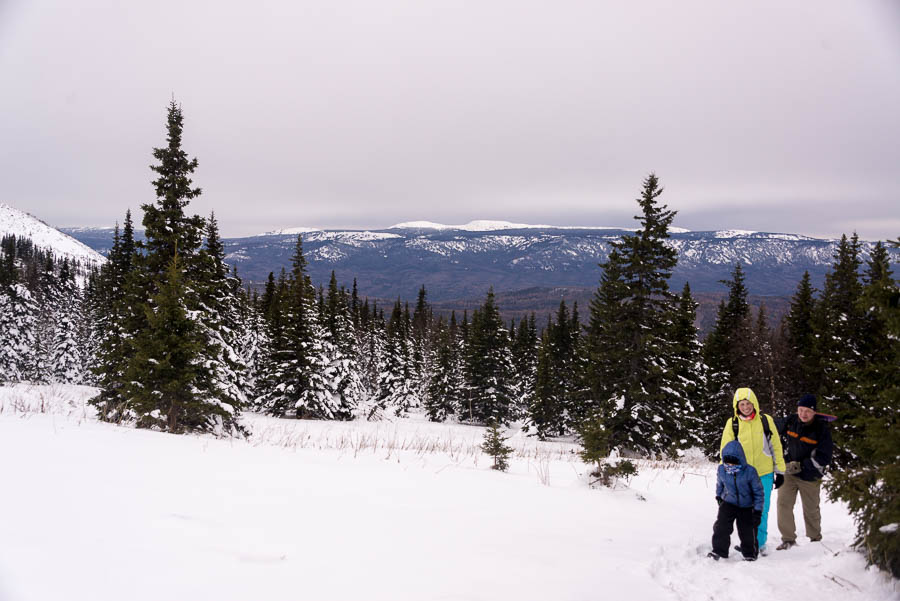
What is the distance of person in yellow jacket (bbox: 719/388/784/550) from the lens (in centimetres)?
563

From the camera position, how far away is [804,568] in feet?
15.8

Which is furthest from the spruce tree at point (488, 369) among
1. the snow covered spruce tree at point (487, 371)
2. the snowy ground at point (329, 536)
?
the snowy ground at point (329, 536)

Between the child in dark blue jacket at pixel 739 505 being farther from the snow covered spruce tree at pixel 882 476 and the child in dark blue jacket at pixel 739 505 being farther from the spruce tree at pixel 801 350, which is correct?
the spruce tree at pixel 801 350

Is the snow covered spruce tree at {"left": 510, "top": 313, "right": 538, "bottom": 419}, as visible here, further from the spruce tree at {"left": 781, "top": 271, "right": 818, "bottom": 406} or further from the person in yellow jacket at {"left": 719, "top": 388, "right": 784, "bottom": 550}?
the person in yellow jacket at {"left": 719, "top": 388, "right": 784, "bottom": 550}

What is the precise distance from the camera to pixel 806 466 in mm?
6117

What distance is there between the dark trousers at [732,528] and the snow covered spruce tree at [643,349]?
14140mm

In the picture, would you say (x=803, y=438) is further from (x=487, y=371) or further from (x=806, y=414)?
(x=487, y=371)

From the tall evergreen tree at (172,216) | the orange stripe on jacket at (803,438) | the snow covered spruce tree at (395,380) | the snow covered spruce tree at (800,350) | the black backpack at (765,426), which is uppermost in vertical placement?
the tall evergreen tree at (172,216)

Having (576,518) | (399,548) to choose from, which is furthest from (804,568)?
(399,548)

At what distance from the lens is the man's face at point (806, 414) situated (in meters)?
6.13

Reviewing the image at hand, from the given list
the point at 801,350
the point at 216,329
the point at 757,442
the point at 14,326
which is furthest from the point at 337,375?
the point at 14,326

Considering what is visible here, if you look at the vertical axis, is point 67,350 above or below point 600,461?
below

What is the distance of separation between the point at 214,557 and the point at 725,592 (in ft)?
15.8

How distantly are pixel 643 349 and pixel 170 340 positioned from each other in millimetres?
17093
